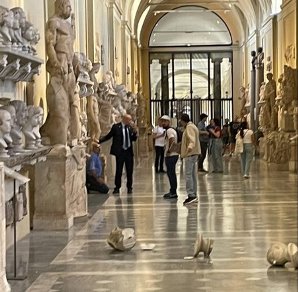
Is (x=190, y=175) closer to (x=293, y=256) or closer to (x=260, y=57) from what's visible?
(x=293, y=256)

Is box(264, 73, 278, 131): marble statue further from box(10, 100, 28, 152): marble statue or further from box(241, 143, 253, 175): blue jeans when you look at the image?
box(10, 100, 28, 152): marble statue

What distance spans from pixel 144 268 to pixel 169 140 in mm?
6520

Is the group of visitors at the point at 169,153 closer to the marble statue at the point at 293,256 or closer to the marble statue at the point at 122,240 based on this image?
the marble statue at the point at 122,240

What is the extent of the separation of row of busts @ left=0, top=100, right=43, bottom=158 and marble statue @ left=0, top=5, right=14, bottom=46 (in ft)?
2.20

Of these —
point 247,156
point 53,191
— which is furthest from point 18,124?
point 247,156

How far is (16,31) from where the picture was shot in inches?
330

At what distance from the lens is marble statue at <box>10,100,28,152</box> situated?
8320 mm

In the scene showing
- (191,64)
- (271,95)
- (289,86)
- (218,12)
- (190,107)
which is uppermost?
(218,12)

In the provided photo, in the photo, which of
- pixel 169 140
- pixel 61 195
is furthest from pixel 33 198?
pixel 169 140

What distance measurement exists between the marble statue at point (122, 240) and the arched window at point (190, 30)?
32698 millimetres

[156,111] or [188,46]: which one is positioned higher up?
[188,46]

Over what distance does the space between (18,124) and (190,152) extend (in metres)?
4.86

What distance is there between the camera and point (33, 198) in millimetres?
10414

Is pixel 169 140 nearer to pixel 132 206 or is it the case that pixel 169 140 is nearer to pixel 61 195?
pixel 132 206
